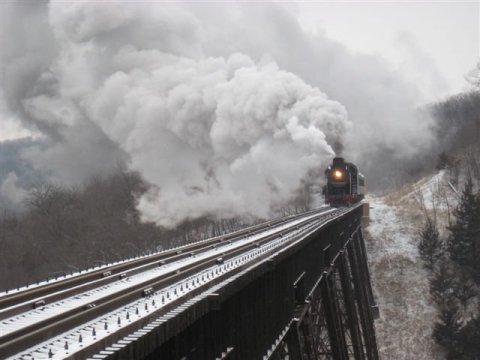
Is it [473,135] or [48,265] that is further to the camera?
[473,135]

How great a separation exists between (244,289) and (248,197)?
2832cm

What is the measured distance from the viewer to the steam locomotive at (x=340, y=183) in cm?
2945

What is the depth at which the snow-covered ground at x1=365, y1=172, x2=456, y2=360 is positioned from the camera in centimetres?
2819

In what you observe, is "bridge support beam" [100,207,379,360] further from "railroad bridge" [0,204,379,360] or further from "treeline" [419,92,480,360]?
"treeline" [419,92,480,360]

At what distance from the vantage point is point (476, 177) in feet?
151

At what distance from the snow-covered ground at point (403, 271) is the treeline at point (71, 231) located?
1920 cm

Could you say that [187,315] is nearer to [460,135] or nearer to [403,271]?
[403,271]

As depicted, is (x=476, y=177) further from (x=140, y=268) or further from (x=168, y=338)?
(x=168, y=338)

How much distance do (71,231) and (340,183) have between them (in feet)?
145

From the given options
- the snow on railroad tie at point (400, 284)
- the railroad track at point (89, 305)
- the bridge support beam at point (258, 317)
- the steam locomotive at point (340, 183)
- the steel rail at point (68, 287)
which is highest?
the steam locomotive at point (340, 183)

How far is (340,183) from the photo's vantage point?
29766 millimetres

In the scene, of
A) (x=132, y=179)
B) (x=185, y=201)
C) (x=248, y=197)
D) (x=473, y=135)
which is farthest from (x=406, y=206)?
(x=132, y=179)

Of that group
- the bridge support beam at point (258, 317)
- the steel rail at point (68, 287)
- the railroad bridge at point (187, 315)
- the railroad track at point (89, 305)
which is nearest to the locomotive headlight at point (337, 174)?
the bridge support beam at point (258, 317)

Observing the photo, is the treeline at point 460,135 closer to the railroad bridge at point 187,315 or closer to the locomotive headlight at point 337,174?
the locomotive headlight at point 337,174
